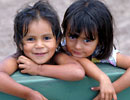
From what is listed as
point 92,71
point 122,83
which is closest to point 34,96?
point 92,71

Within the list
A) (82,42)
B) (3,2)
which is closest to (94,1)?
(82,42)

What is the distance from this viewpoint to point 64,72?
5.13 ft

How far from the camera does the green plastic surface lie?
1564 mm

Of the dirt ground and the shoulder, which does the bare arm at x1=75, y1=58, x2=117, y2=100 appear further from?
the dirt ground

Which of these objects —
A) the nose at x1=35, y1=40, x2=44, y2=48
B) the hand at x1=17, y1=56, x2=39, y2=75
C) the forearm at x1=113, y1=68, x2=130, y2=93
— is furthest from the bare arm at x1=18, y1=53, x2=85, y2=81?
the forearm at x1=113, y1=68, x2=130, y2=93

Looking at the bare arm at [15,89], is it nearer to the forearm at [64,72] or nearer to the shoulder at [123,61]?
the forearm at [64,72]

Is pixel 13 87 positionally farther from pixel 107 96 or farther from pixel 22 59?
pixel 107 96

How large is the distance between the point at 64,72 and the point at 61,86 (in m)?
0.09

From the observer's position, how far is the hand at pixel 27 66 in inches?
63.6

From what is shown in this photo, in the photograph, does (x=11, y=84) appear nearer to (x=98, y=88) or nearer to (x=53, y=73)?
(x=53, y=73)

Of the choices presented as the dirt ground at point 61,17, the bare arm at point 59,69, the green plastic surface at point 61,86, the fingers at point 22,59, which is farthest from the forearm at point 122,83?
the dirt ground at point 61,17

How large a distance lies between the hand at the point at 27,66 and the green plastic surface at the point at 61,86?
0.03 metres

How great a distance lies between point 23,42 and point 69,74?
12.7 inches

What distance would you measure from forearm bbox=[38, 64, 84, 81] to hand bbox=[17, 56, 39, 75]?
34 millimetres
